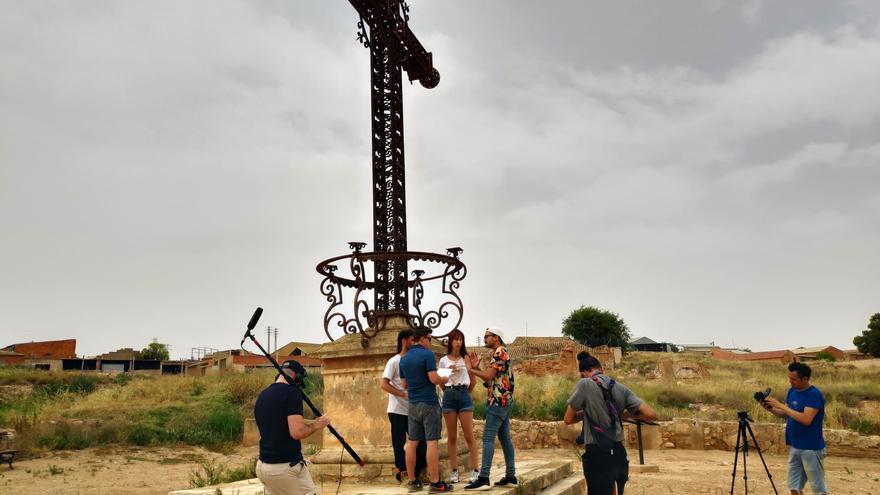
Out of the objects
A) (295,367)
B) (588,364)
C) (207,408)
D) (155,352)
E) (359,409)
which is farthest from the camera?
(155,352)

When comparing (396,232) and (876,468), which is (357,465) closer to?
(396,232)

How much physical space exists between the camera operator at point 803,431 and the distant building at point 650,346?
200ft

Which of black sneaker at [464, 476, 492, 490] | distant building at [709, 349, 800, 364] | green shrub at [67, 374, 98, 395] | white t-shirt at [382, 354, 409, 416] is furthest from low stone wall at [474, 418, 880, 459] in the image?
distant building at [709, 349, 800, 364]

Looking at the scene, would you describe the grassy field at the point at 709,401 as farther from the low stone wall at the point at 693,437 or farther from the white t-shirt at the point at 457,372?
the white t-shirt at the point at 457,372

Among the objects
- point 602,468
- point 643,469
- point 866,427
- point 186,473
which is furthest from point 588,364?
point 866,427

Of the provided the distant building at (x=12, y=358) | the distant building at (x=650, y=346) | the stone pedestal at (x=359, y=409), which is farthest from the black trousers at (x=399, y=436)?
the distant building at (x=650, y=346)

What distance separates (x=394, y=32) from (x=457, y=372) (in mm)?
4199

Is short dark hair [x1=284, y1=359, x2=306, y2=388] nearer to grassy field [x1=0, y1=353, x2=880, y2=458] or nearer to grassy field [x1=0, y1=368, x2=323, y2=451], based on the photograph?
grassy field [x1=0, y1=353, x2=880, y2=458]

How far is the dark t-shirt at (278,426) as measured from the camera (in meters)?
4.13

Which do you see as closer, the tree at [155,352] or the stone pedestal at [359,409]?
the stone pedestal at [359,409]

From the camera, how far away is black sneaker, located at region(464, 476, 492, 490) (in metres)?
5.22

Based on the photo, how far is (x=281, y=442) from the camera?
4.14 meters

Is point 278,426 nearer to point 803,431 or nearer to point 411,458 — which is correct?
point 411,458

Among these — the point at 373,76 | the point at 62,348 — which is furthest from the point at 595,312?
the point at 373,76
